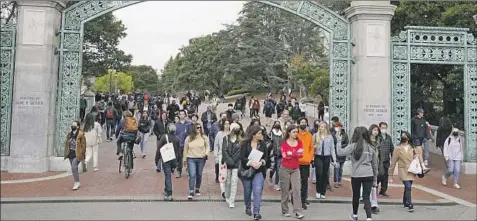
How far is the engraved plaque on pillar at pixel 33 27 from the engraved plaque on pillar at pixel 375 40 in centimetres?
862

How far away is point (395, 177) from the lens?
1205cm

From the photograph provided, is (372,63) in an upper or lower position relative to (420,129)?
upper

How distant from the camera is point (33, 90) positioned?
11.8 m

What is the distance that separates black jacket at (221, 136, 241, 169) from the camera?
821 centimetres

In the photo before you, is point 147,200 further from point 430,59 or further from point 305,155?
point 430,59

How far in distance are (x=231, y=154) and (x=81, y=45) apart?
642 centimetres

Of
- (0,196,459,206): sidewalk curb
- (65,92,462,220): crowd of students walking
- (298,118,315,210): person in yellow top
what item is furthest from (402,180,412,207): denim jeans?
(298,118,315,210): person in yellow top

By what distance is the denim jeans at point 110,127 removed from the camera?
61.9 ft

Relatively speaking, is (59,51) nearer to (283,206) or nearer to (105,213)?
(105,213)

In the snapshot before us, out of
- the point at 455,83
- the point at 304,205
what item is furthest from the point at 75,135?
the point at 455,83

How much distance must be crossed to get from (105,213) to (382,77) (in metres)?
8.08

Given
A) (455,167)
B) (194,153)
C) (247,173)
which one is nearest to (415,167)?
(247,173)

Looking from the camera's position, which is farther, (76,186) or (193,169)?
(76,186)

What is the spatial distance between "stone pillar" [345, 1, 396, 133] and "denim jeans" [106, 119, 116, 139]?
1059 centimetres
